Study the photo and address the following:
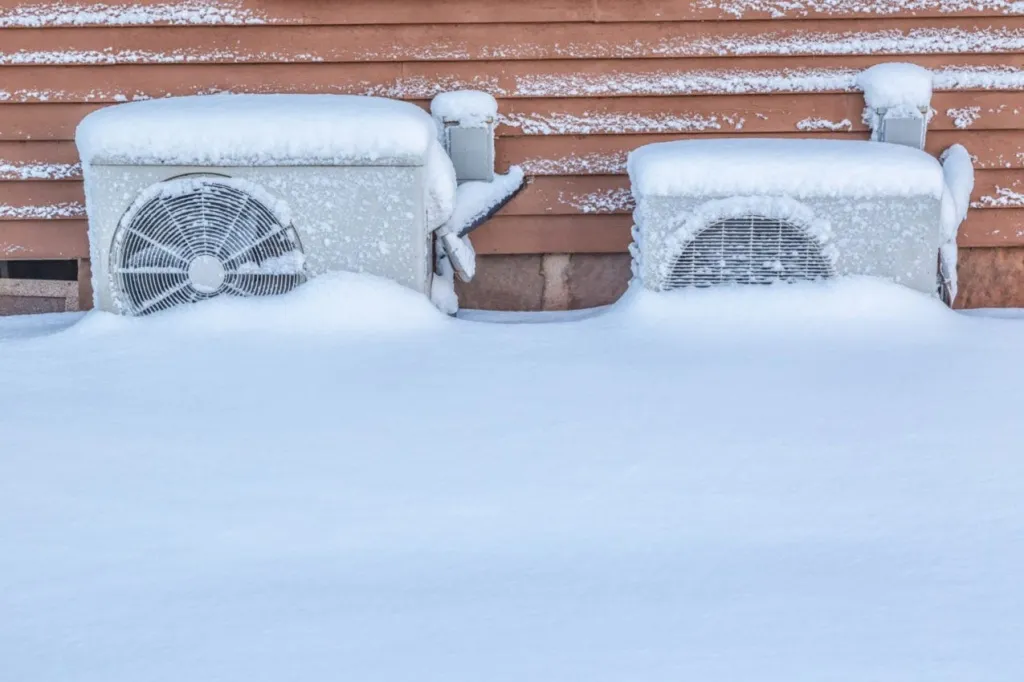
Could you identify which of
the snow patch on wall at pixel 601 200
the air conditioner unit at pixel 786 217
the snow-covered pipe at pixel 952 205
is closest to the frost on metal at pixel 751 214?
the air conditioner unit at pixel 786 217

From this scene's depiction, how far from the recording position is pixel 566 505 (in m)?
2.42

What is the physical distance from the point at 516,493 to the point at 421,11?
8.91 ft

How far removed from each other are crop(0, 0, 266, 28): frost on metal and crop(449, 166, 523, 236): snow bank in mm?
1166

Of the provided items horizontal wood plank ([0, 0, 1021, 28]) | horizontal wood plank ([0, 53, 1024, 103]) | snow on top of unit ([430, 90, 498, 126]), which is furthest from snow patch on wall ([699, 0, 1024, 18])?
snow on top of unit ([430, 90, 498, 126])

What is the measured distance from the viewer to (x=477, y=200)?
448cm

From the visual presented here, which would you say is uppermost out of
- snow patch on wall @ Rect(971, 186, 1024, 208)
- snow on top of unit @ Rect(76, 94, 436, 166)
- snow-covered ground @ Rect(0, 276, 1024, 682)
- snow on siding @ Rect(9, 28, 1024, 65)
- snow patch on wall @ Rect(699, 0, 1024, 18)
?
snow patch on wall @ Rect(699, 0, 1024, 18)

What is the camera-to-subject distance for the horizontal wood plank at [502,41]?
4.47 metres

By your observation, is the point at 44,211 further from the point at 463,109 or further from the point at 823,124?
Result: the point at 823,124

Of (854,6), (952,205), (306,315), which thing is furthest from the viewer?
(854,6)

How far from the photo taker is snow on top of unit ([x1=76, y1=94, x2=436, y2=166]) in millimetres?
3723

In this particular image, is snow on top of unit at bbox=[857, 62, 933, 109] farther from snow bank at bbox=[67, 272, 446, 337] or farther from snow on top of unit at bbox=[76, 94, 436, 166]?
snow bank at bbox=[67, 272, 446, 337]

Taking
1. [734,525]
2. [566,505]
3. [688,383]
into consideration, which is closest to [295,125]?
[688,383]

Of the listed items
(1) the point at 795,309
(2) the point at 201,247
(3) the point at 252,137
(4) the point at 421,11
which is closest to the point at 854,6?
(1) the point at 795,309

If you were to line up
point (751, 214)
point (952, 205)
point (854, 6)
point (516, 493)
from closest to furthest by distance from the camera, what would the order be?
point (516, 493), point (751, 214), point (952, 205), point (854, 6)
